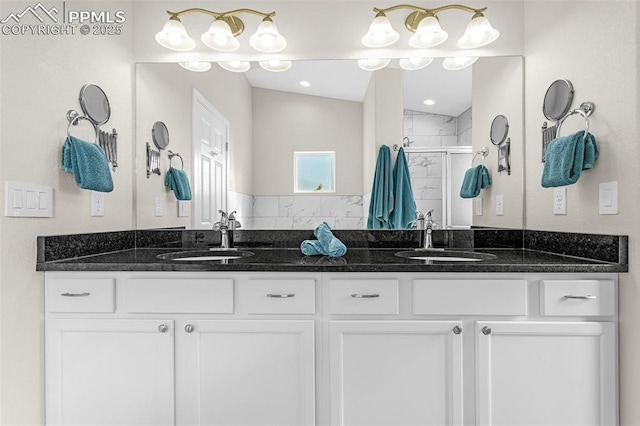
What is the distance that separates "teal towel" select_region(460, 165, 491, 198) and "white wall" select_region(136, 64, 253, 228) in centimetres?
113

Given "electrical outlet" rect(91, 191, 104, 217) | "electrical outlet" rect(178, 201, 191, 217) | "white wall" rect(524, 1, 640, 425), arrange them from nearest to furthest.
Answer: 1. "white wall" rect(524, 1, 640, 425)
2. "electrical outlet" rect(91, 191, 104, 217)
3. "electrical outlet" rect(178, 201, 191, 217)

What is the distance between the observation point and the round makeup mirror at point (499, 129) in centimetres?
204

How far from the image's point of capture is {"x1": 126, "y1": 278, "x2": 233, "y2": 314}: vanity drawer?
1437 millimetres

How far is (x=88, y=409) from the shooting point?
4.82 feet

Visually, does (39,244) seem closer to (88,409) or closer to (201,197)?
(88,409)

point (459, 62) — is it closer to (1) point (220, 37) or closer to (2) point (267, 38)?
(2) point (267, 38)

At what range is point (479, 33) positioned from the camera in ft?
6.30

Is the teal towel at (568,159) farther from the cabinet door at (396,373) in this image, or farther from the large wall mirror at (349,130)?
the cabinet door at (396,373)

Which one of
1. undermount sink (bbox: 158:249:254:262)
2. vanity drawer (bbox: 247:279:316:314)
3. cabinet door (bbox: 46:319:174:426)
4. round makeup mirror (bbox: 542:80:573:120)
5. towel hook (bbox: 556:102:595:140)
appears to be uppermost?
round makeup mirror (bbox: 542:80:573:120)

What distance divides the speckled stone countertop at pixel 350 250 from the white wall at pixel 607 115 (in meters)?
0.08

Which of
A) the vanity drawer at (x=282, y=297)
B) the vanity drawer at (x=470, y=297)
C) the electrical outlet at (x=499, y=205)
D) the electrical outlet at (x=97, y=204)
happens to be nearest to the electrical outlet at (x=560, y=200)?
the electrical outlet at (x=499, y=205)

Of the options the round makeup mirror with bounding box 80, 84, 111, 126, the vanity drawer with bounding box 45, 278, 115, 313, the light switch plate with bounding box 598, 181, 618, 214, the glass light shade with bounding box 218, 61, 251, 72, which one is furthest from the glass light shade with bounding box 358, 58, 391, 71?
the vanity drawer with bounding box 45, 278, 115, 313

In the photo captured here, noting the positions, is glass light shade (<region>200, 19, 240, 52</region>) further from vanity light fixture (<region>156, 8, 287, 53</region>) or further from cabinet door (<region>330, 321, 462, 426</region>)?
cabinet door (<region>330, 321, 462, 426</region>)

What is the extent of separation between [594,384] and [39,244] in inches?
83.0
